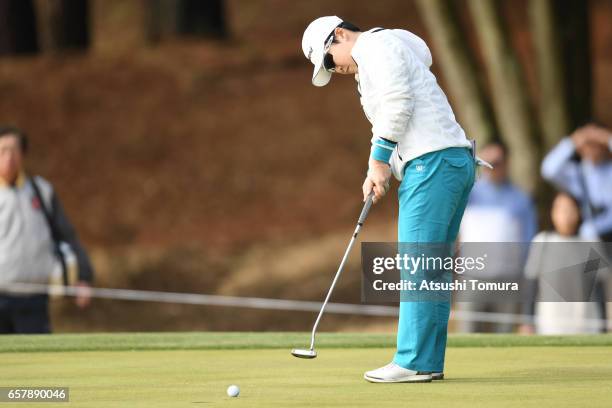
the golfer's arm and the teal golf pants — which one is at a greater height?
the golfer's arm

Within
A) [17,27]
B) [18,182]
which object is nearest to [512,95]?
[18,182]

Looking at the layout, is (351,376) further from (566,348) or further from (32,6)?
(32,6)

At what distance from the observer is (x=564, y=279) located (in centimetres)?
A: 1104

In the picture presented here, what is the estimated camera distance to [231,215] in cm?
2475

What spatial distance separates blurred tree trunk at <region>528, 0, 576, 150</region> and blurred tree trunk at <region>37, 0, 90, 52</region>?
13.9m

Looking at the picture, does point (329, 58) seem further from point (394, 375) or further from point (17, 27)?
point (17, 27)

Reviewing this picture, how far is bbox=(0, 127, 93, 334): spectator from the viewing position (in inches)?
428

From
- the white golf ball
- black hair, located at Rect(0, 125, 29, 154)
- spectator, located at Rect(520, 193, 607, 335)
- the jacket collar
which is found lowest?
spectator, located at Rect(520, 193, 607, 335)

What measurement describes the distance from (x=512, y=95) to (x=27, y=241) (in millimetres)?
6856

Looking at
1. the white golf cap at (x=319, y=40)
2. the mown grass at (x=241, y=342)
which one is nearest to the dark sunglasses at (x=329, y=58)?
the white golf cap at (x=319, y=40)

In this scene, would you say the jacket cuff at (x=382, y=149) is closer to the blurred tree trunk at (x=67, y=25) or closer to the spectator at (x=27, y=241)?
the spectator at (x=27, y=241)

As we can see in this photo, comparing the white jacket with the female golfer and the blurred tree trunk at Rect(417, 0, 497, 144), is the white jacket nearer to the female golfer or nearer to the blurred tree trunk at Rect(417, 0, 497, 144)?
the female golfer

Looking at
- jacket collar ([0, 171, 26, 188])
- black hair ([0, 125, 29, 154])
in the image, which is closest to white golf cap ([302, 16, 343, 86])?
jacket collar ([0, 171, 26, 188])

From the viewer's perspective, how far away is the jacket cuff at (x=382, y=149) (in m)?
7.05
